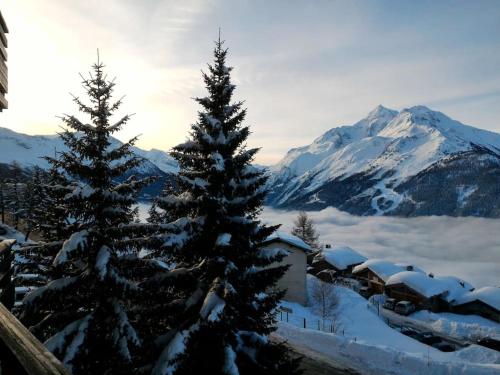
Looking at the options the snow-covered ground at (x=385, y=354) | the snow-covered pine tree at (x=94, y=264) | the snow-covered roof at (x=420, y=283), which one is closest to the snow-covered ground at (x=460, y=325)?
the snow-covered roof at (x=420, y=283)

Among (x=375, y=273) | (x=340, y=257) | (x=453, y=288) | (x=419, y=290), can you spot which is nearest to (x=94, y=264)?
(x=419, y=290)

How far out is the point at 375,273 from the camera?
243ft

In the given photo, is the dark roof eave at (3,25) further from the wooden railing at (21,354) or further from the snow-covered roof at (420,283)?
the snow-covered roof at (420,283)

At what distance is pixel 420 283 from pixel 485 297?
9603 mm

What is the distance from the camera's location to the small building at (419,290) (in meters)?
64.7

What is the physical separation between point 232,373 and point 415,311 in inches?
2405

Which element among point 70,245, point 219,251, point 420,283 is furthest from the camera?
point 420,283

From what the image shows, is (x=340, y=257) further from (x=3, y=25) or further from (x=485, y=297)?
(x=3, y=25)

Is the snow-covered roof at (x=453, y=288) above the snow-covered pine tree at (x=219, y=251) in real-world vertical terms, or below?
below

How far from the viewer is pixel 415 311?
210 ft

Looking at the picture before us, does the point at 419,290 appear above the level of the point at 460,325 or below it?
above

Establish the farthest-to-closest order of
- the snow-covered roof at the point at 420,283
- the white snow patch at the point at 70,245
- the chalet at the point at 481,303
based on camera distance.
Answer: the snow-covered roof at the point at 420,283
the chalet at the point at 481,303
the white snow patch at the point at 70,245

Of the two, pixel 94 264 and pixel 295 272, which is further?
pixel 295 272

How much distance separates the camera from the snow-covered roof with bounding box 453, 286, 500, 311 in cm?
6201
